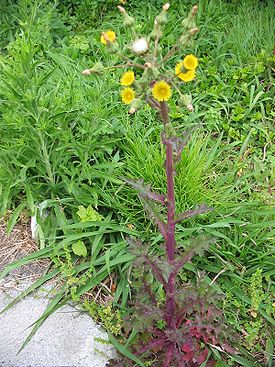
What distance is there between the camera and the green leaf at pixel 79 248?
2.35 meters

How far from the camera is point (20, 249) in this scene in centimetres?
250

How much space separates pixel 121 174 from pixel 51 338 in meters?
0.85

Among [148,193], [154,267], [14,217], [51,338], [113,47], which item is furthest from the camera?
[14,217]

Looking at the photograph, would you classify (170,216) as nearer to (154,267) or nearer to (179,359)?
(154,267)

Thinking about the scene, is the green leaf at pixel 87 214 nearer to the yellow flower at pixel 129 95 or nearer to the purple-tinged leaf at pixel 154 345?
the purple-tinged leaf at pixel 154 345

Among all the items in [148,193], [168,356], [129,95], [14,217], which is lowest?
[168,356]

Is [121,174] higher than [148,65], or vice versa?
[148,65]

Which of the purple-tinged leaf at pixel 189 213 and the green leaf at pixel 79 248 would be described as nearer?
the purple-tinged leaf at pixel 189 213

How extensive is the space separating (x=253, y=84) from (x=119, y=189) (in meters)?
1.21

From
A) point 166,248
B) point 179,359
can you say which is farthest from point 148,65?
point 179,359

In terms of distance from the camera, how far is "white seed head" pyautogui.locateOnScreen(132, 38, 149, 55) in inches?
56.5

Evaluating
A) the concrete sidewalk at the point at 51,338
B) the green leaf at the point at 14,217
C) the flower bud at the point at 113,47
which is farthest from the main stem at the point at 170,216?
the green leaf at the point at 14,217

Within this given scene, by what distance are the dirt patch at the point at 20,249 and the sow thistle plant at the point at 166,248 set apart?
0.55 m

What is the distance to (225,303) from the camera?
7.20 ft
